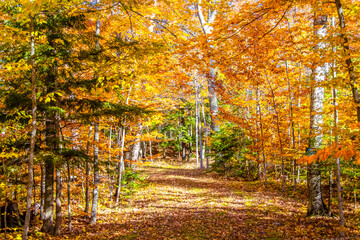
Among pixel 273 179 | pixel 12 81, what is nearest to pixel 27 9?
pixel 12 81

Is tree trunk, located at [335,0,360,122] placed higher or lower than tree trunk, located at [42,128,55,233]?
higher

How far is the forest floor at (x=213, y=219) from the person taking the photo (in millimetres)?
6000

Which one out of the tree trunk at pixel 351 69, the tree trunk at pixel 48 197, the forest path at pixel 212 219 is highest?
the tree trunk at pixel 351 69

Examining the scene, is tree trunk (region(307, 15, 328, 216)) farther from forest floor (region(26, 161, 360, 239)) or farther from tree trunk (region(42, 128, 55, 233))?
tree trunk (region(42, 128, 55, 233))

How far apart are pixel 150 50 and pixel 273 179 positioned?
1239cm

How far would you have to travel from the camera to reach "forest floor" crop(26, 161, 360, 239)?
6000mm

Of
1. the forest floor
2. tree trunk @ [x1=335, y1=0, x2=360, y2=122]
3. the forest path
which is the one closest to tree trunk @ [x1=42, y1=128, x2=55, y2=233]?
the forest floor

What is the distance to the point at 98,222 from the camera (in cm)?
781

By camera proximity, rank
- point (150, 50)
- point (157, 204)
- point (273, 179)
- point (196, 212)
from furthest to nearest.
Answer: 1. point (273, 179)
2. point (157, 204)
3. point (196, 212)
4. point (150, 50)

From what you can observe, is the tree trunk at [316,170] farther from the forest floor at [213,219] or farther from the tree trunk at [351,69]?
the tree trunk at [351,69]

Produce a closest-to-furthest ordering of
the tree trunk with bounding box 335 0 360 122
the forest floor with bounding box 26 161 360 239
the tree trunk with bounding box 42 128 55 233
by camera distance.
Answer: the tree trunk with bounding box 335 0 360 122 < the forest floor with bounding box 26 161 360 239 < the tree trunk with bounding box 42 128 55 233

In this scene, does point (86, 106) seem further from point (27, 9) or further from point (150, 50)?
point (27, 9)

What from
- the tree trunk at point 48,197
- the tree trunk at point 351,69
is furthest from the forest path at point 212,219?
the tree trunk at point 351,69

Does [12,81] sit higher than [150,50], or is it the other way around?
[150,50]
